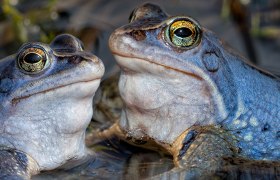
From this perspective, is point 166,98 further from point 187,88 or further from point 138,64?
point 138,64

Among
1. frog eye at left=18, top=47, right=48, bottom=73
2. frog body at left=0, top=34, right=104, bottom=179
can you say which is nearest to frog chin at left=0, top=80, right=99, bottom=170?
frog body at left=0, top=34, right=104, bottom=179

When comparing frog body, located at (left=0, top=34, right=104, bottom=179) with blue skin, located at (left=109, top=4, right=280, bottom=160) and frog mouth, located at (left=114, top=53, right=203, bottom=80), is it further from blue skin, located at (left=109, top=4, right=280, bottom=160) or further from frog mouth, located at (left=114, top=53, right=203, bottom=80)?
blue skin, located at (left=109, top=4, right=280, bottom=160)

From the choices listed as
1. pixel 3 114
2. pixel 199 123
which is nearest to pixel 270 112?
pixel 199 123

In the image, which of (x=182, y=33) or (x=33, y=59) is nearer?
(x=33, y=59)

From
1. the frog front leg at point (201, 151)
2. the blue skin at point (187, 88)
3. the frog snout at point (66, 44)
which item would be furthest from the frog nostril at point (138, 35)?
the frog front leg at point (201, 151)

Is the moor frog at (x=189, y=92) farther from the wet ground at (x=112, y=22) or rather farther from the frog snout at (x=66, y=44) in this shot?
the wet ground at (x=112, y=22)

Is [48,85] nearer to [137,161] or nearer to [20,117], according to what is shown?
[20,117]

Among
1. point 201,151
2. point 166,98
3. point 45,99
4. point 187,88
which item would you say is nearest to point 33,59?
point 45,99
